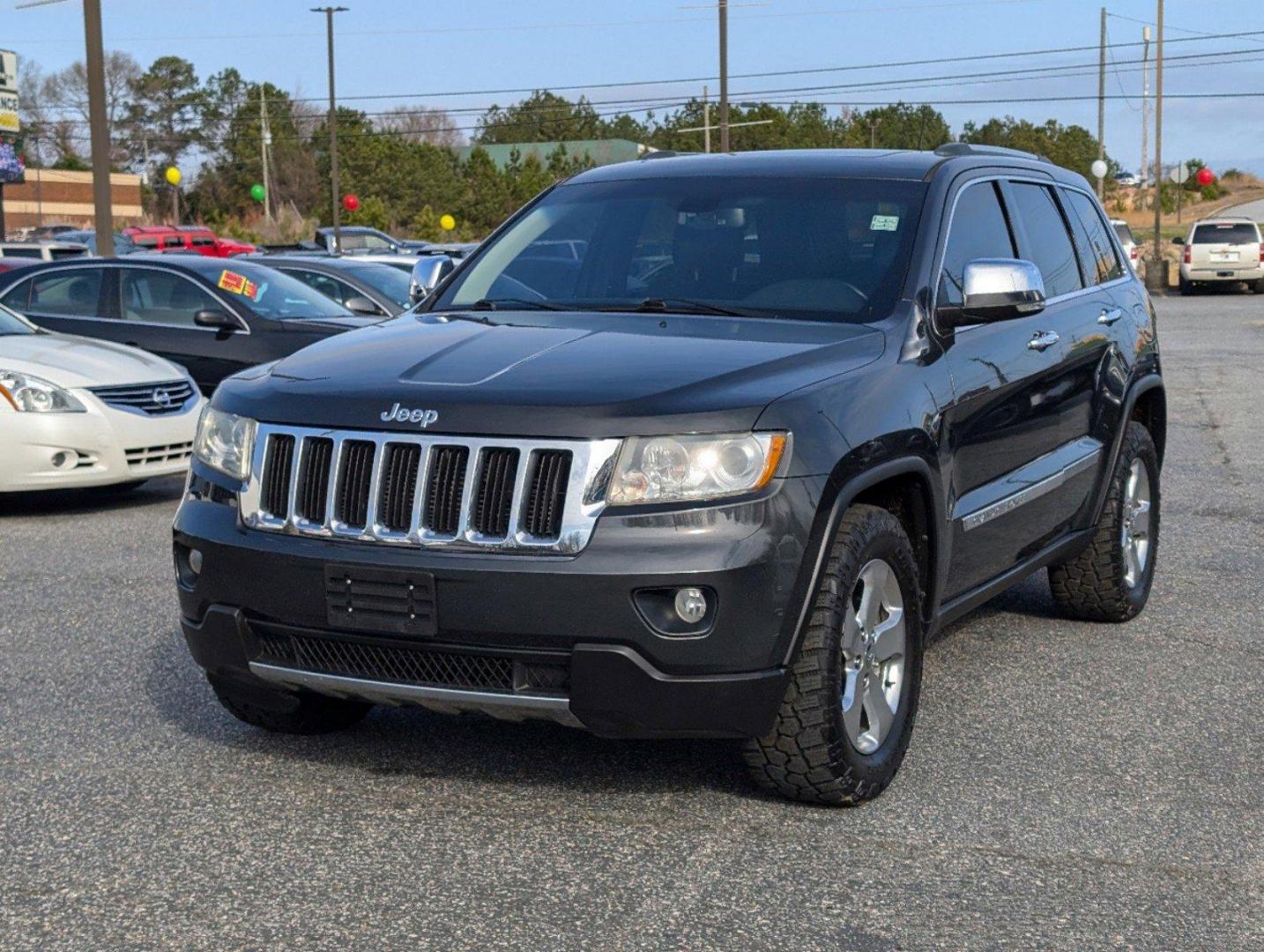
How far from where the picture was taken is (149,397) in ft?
35.2

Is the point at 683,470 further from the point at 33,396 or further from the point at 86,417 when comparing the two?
the point at 33,396

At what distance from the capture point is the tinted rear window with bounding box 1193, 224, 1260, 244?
39.0 m

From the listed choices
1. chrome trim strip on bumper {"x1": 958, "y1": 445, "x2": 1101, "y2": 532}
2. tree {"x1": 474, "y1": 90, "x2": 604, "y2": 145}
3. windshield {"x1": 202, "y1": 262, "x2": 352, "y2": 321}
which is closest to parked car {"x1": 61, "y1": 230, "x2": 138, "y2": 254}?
windshield {"x1": 202, "y1": 262, "x2": 352, "y2": 321}

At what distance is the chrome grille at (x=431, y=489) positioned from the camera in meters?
4.14

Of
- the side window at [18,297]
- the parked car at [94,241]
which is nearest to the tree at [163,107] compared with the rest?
the parked car at [94,241]

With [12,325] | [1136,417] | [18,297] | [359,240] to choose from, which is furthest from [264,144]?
[1136,417]

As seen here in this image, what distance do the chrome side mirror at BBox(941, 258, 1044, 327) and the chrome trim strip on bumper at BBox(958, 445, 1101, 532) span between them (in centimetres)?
60

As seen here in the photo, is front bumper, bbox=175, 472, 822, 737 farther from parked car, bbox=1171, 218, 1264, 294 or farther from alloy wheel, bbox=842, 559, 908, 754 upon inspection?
parked car, bbox=1171, 218, 1264, 294

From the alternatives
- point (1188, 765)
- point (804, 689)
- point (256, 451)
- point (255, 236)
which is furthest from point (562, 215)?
point (255, 236)

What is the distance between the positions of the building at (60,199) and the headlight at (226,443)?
9488 cm

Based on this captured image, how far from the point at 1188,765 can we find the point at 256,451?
280 cm

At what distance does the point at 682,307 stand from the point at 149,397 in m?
6.30

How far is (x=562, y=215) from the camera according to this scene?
6.06 meters

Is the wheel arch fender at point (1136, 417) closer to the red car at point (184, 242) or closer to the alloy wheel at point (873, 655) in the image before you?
the alloy wheel at point (873, 655)
